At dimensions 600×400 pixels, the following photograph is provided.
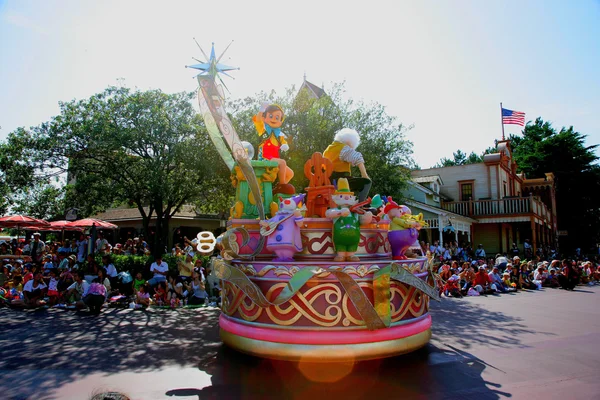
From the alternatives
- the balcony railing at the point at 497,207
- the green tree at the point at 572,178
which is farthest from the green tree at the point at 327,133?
the green tree at the point at 572,178

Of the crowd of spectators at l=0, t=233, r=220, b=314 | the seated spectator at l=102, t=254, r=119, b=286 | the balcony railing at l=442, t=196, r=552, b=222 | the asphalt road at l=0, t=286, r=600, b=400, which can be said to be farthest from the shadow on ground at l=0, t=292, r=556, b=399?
the balcony railing at l=442, t=196, r=552, b=222

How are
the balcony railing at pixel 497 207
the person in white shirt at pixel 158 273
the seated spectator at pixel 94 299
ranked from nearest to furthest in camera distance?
the seated spectator at pixel 94 299 < the person in white shirt at pixel 158 273 < the balcony railing at pixel 497 207

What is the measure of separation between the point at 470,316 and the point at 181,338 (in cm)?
633

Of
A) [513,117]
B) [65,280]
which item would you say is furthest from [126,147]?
[513,117]

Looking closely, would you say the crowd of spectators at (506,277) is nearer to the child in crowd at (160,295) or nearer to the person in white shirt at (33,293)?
the child in crowd at (160,295)

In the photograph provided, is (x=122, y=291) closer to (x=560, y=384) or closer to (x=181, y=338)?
(x=181, y=338)

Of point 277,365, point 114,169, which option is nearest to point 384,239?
point 277,365

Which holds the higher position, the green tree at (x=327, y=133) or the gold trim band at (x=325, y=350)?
the green tree at (x=327, y=133)

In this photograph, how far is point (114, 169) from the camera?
16453 millimetres

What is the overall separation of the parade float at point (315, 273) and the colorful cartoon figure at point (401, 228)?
0.05ft

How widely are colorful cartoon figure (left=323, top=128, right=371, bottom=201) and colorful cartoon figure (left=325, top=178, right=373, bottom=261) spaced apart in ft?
3.49

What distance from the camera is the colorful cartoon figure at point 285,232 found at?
530cm

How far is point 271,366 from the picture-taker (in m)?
5.22

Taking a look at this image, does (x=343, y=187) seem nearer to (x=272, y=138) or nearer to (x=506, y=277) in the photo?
(x=272, y=138)
